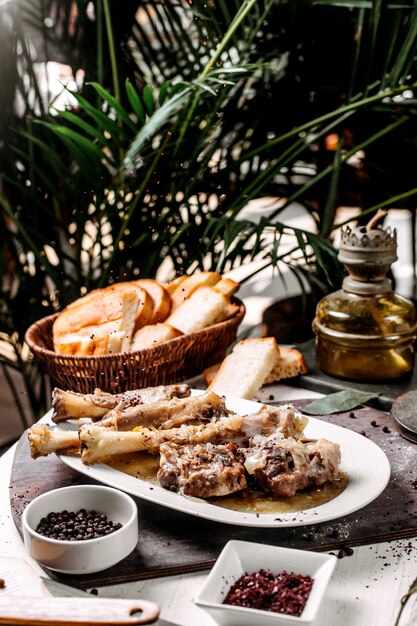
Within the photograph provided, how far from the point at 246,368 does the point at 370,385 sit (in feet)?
1.20

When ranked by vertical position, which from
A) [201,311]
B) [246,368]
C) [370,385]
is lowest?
[370,385]

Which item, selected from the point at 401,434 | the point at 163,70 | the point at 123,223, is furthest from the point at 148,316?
the point at 163,70

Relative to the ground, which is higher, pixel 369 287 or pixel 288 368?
pixel 369 287

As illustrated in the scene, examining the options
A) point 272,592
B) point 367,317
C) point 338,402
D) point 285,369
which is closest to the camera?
point 272,592

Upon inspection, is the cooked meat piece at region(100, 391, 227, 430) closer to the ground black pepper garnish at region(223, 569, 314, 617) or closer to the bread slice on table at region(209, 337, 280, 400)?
the bread slice on table at region(209, 337, 280, 400)

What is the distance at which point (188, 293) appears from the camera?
240cm

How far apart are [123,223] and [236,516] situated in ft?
4.70

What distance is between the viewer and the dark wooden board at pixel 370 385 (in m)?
2.11

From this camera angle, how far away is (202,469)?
1.48m

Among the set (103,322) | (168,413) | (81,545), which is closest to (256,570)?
(81,545)

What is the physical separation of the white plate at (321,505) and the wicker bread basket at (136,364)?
503mm

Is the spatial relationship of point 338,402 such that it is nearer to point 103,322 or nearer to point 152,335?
point 152,335

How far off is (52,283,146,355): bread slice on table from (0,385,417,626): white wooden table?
0.74 meters

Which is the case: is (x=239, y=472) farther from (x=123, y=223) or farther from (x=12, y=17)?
(x=12, y=17)
